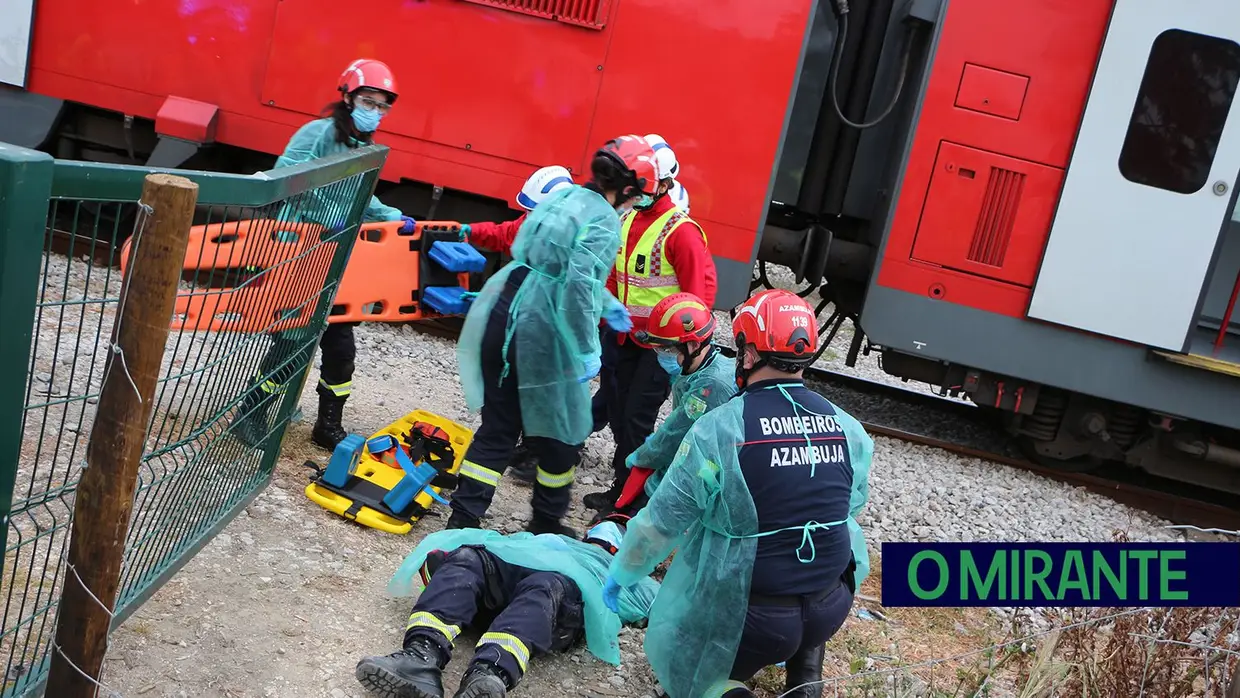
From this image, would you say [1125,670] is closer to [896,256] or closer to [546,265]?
[546,265]

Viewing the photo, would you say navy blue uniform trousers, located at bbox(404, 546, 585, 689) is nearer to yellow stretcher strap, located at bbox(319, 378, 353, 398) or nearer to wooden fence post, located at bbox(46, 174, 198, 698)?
wooden fence post, located at bbox(46, 174, 198, 698)

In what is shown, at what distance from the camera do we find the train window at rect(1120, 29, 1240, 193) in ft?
21.5

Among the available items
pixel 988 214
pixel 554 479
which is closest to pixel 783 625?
pixel 554 479

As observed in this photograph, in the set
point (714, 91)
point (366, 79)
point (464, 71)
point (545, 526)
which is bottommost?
point (545, 526)

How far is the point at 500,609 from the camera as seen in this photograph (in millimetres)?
3709

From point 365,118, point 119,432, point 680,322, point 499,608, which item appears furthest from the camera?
point 365,118

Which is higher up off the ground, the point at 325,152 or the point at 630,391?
the point at 325,152

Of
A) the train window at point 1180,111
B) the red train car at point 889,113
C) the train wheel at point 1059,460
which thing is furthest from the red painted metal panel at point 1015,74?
the train wheel at point 1059,460

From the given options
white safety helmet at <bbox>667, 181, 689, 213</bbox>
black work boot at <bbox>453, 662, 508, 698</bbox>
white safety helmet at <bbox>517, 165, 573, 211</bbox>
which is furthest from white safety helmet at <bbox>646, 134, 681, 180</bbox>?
black work boot at <bbox>453, 662, 508, 698</bbox>

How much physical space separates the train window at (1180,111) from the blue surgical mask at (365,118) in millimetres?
4672

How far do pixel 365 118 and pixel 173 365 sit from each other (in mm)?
1978

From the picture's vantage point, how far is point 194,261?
3.18m

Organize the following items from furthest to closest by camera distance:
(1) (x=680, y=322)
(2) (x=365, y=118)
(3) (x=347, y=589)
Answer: (2) (x=365, y=118) < (1) (x=680, y=322) < (3) (x=347, y=589)

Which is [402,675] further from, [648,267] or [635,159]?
[648,267]
